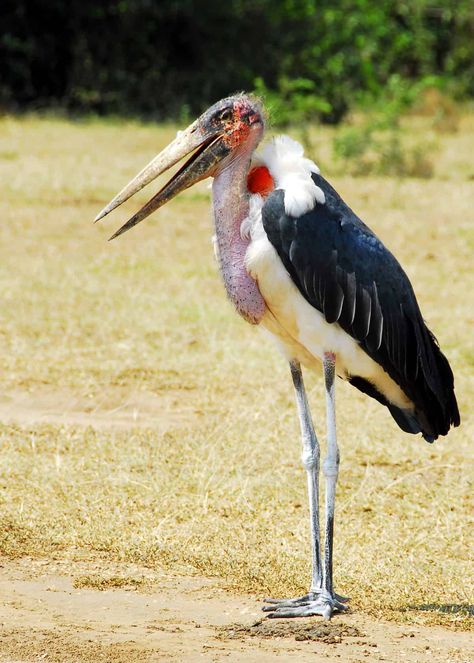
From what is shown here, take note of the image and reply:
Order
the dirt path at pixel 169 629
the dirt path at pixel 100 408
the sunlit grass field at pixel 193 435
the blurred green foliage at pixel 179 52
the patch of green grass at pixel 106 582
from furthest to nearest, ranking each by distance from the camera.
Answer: the blurred green foliage at pixel 179 52 → the dirt path at pixel 100 408 → the sunlit grass field at pixel 193 435 → the patch of green grass at pixel 106 582 → the dirt path at pixel 169 629

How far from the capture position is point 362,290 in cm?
371

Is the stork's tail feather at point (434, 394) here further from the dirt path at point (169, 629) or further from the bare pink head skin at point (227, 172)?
the dirt path at point (169, 629)

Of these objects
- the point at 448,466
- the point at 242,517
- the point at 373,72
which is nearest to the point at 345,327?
the point at 242,517

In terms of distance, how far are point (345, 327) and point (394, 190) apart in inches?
281

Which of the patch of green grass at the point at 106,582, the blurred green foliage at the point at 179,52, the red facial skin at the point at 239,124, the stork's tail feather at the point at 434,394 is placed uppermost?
the blurred green foliage at the point at 179,52

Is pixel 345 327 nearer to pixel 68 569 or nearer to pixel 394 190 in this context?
pixel 68 569

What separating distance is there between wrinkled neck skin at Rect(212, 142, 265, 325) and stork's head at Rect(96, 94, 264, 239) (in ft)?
0.26

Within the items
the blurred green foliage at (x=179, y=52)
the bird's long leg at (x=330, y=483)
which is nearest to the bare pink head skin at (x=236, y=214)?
the bird's long leg at (x=330, y=483)

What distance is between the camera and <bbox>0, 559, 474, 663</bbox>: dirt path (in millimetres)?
3342

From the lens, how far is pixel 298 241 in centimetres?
360

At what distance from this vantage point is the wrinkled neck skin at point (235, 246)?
12.1 ft

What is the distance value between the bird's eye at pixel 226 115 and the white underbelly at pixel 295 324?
383mm

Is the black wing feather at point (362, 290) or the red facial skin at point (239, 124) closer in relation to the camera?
the black wing feather at point (362, 290)

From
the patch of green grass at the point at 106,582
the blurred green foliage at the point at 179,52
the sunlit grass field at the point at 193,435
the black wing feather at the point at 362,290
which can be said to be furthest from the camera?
the blurred green foliage at the point at 179,52
